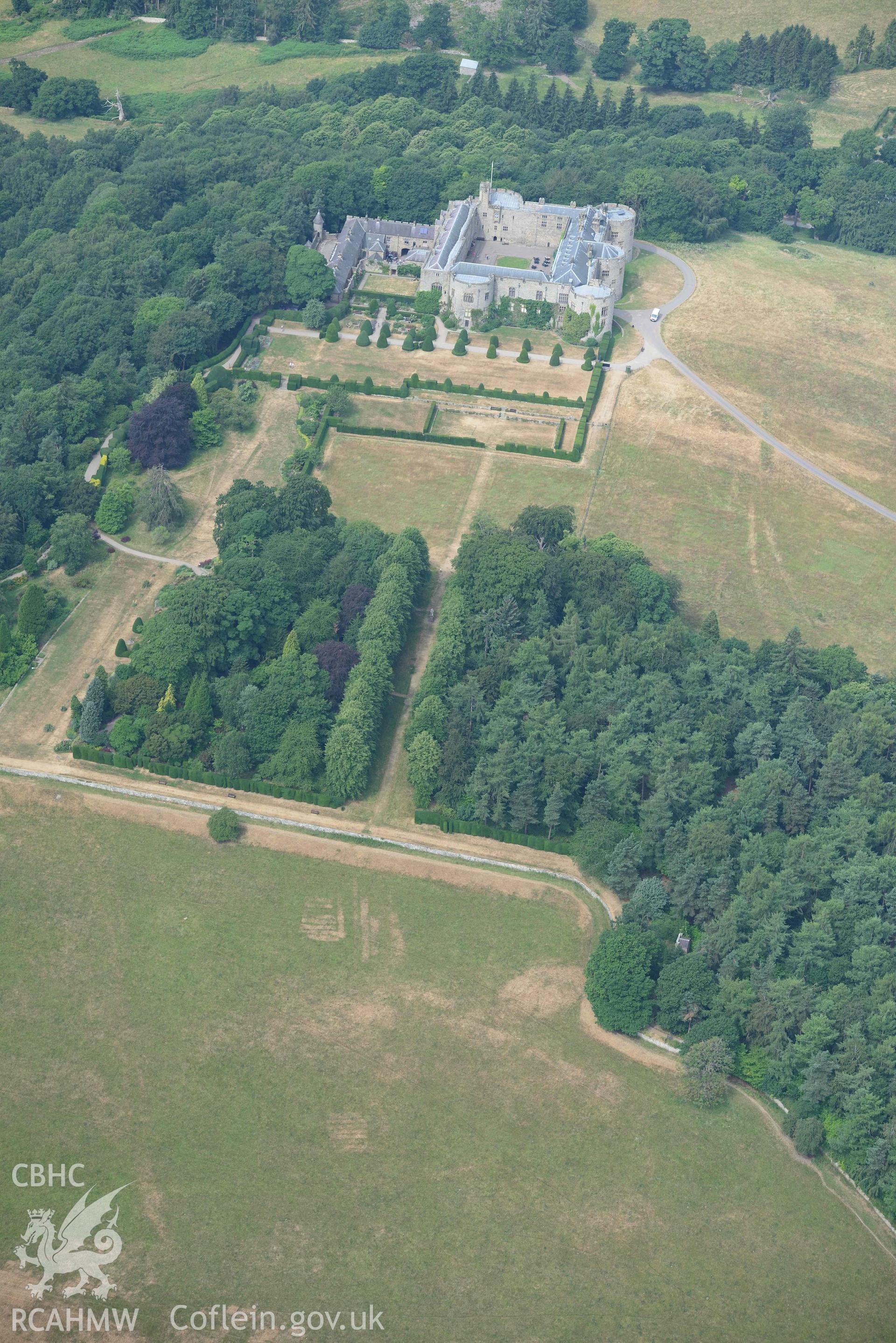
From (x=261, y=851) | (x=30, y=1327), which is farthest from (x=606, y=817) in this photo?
(x=30, y=1327)

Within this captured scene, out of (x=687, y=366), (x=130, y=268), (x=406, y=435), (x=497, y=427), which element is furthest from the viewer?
(x=687, y=366)

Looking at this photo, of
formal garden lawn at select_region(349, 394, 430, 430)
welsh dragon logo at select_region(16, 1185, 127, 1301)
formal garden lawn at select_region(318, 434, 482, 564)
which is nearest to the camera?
welsh dragon logo at select_region(16, 1185, 127, 1301)

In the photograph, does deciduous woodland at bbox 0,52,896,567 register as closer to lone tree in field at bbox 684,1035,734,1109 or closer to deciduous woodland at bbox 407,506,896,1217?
deciduous woodland at bbox 407,506,896,1217

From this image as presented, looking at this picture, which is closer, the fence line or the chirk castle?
the fence line

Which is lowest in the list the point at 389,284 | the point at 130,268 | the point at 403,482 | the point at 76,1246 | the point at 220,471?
the point at 76,1246

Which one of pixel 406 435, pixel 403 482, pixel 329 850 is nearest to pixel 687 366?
pixel 406 435

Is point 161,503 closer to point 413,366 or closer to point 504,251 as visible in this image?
point 413,366

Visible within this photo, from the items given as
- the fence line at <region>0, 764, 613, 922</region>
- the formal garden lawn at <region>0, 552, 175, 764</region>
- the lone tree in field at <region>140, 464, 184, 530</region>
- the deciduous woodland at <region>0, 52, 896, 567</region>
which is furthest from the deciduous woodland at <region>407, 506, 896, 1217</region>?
the deciduous woodland at <region>0, 52, 896, 567</region>
